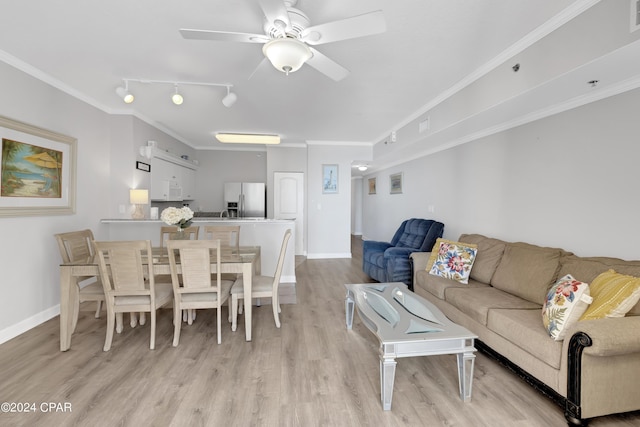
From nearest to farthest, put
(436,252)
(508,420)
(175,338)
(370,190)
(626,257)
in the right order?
(508,420) < (626,257) < (175,338) < (436,252) < (370,190)

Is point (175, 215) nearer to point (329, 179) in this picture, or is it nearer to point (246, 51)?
point (246, 51)

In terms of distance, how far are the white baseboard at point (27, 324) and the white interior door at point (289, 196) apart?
403 cm

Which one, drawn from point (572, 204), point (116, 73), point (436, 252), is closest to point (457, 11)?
point (572, 204)

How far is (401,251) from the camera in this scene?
13.9ft

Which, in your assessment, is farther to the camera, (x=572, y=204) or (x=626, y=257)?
(x=572, y=204)

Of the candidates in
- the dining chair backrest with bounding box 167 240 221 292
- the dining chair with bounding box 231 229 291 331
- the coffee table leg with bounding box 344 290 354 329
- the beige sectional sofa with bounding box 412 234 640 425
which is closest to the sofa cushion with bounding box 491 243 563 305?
the beige sectional sofa with bounding box 412 234 640 425

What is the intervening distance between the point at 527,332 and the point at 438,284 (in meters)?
1.16

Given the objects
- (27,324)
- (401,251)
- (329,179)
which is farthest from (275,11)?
(329,179)

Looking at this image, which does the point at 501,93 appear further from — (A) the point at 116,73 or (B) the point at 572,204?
(A) the point at 116,73

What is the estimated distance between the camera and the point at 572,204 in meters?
2.69

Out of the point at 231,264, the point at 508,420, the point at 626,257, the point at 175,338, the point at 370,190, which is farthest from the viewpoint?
the point at 370,190

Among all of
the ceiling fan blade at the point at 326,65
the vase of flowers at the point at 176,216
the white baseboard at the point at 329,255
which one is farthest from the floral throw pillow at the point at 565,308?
→ the white baseboard at the point at 329,255

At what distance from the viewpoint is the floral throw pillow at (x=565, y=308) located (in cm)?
184

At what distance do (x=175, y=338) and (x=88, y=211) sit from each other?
240 cm
